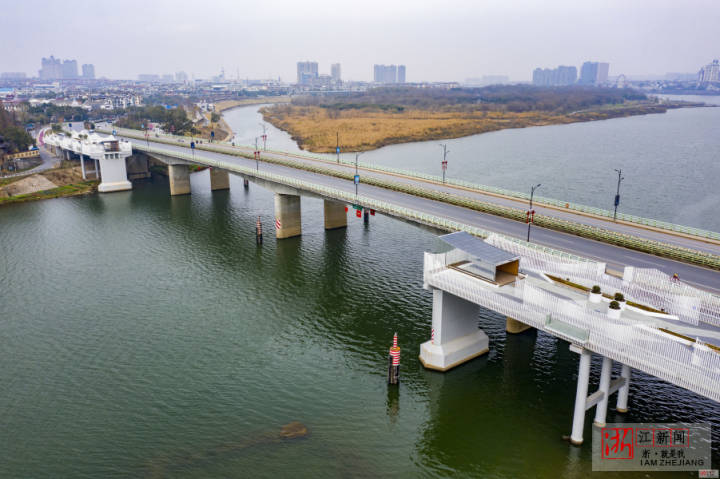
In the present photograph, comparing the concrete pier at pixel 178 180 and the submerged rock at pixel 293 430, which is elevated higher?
the concrete pier at pixel 178 180

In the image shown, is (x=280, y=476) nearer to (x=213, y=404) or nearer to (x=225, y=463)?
(x=225, y=463)

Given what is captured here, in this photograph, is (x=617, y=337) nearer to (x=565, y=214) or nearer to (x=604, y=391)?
(x=604, y=391)

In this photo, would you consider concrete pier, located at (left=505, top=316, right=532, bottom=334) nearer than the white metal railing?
No

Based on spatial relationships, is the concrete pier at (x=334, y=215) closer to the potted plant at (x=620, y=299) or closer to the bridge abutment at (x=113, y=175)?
the potted plant at (x=620, y=299)

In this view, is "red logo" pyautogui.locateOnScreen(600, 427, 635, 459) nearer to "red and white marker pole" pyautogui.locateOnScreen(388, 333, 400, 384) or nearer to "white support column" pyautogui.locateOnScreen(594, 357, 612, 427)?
"white support column" pyautogui.locateOnScreen(594, 357, 612, 427)

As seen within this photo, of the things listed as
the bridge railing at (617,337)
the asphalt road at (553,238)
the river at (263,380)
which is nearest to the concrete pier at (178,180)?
the river at (263,380)

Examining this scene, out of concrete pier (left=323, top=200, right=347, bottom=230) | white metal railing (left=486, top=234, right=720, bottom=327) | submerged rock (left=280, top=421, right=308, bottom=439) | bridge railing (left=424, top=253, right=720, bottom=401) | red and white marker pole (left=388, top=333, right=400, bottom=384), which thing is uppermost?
white metal railing (left=486, top=234, right=720, bottom=327)

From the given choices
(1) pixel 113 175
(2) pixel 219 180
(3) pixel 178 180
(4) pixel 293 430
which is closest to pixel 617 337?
(4) pixel 293 430

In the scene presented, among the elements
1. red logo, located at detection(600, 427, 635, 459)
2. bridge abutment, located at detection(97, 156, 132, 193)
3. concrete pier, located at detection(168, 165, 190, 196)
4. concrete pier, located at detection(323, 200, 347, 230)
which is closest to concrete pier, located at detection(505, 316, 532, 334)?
red logo, located at detection(600, 427, 635, 459)
